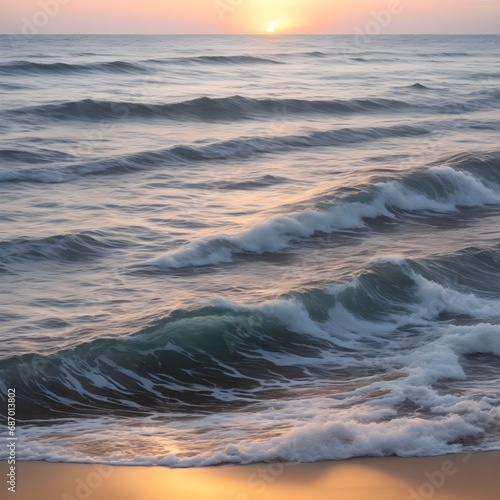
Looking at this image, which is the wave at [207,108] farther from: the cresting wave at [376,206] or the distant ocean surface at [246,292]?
the cresting wave at [376,206]

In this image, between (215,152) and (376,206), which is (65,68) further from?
(376,206)

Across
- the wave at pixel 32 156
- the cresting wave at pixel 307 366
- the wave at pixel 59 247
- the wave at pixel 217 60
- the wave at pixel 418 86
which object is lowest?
the cresting wave at pixel 307 366

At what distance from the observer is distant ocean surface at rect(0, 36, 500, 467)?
755 centimetres

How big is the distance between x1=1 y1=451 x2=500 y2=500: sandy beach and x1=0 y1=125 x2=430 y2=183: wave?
12502mm

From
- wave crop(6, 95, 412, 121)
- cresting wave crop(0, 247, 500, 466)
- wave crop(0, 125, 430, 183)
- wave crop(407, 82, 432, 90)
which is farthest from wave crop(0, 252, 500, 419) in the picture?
wave crop(407, 82, 432, 90)

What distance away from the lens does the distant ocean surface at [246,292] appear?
755 cm

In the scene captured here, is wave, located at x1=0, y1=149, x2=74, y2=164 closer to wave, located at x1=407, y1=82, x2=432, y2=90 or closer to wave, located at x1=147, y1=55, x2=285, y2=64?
wave, located at x1=407, y1=82, x2=432, y2=90

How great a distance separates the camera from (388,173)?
19.1 meters

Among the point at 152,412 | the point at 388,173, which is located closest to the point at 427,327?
the point at 152,412

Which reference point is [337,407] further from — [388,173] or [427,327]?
[388,173]

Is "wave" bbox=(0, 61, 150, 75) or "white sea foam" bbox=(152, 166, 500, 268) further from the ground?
"wave" bbox=(0, 61, 150, 75)

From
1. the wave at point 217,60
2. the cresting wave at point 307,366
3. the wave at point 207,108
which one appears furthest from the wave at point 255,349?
the wave at point 217,60

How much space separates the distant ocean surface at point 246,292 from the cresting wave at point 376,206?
53 mm

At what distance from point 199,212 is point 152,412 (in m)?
8.04
